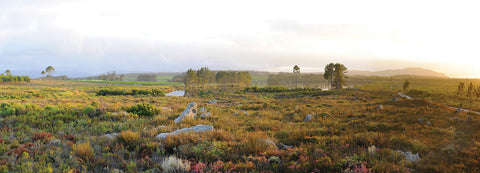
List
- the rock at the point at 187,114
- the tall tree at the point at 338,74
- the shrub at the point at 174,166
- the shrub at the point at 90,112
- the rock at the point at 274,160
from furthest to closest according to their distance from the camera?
the tall tree at the point at 338,74 < the shrub at the point at 90,112 < the rock at the point at 187,114 < the rock at the point at 274,160 < the shrub at the point at 174,166

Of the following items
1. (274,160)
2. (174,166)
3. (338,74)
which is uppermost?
(338,74)

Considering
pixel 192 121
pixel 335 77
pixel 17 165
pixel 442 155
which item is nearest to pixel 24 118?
pixel 17 165

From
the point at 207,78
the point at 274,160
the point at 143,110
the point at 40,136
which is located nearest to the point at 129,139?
the point at 40,136

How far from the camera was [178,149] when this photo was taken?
5.56 m

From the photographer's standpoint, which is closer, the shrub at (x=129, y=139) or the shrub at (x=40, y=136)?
the shrub at (x=129, y=139)

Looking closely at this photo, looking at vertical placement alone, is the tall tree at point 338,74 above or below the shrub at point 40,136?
above

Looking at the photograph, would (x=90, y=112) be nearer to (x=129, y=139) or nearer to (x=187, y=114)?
(x=187, y=114)

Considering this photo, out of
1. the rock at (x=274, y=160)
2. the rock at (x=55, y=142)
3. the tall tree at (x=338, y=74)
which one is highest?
the tall tree at (x=338, y=74)

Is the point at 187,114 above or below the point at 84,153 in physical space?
below

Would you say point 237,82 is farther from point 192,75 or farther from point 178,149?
point 178,149

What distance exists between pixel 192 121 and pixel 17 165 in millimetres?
6310

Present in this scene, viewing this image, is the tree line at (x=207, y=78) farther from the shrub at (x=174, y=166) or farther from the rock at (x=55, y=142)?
the shrub at (x=174, y=166)

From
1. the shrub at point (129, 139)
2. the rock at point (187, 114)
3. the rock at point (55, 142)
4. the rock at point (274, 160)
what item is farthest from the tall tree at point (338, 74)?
the rock at point (55, 142)

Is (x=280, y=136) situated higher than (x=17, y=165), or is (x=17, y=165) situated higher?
(x=17, y=165)
